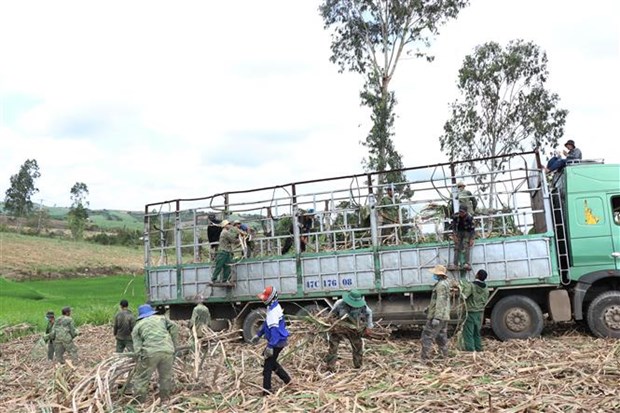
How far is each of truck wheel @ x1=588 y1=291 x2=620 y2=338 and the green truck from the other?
0.02 m

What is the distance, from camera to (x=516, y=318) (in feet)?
37.3

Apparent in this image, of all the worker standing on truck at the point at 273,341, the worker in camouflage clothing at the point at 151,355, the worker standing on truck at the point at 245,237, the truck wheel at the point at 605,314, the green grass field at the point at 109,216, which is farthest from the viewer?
the green grass field at the point at 109,216

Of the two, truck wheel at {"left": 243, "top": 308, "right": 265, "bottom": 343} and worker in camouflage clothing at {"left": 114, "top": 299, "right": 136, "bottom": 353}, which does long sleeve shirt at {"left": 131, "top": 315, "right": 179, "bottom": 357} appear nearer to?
worker in camouflage clothing at {"left": 114, "top": 299, "right": 136, "bottom": 353}

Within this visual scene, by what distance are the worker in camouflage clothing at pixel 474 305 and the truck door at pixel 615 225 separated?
2.51 metres

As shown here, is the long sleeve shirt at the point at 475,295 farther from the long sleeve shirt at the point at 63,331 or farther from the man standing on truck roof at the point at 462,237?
the long sleeve shirt at the point at 63,331

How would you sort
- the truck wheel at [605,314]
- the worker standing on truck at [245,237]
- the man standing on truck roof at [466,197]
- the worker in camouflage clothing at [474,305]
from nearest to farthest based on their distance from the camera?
the worker in camouflage clothing at [474,305] < the truck wheel at [605,314] < the man standing on truck roof at [466,197] < the worker standing on truck at [245,237]

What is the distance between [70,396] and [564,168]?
9185mm

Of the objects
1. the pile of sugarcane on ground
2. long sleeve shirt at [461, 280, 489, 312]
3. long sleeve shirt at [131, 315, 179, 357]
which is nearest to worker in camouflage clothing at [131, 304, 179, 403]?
long sleeve shirt at [131, 315, 179, 357]

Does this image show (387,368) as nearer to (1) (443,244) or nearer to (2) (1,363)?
(1) (443,244)

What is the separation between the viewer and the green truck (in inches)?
441

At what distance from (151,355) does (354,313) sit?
3.05 meters

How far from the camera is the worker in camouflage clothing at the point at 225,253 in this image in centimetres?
1309

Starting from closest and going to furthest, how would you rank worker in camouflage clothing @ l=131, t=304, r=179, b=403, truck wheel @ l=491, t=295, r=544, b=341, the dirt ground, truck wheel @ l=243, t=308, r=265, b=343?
the dirt ground → worker in camouflage clothing @ l=131, t=304, r=179, b=403 → truck wheel @ l=491, t=295, r=544, b=341 → truck wheel @ l=243, t=308, r=265, b=343

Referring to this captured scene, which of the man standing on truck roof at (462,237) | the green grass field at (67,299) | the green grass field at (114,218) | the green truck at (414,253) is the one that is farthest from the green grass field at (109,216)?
the man standing on truck roof at (462,237)
